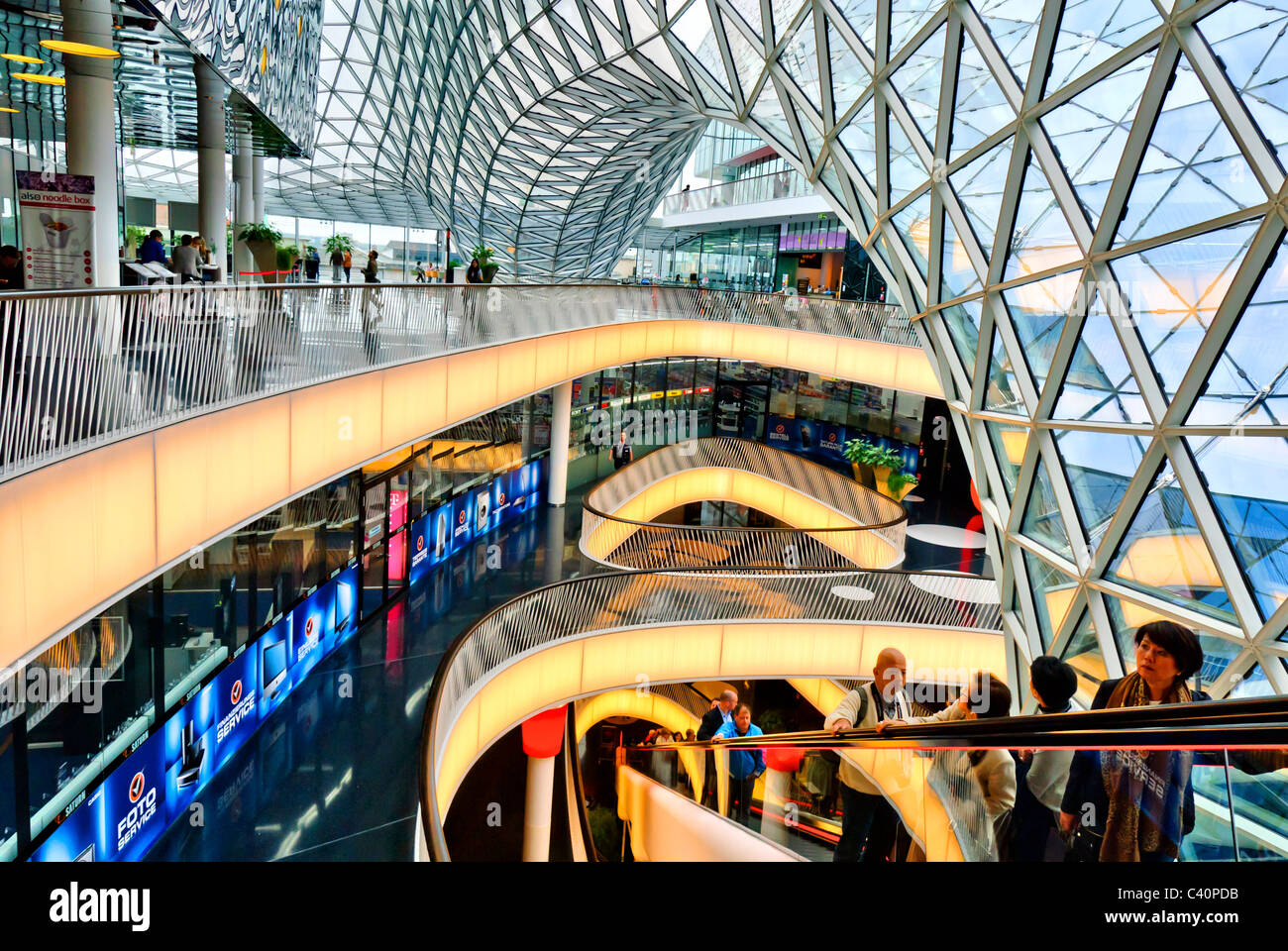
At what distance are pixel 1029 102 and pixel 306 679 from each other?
62.2 ft

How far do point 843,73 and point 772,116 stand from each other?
6.82 m

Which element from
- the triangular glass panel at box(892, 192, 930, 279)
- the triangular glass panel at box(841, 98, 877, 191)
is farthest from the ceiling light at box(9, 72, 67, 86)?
the triangular glass panel at box(892, 192, 930, 279)

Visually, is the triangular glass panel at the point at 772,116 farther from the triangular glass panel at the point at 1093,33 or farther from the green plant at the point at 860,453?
the green plant at the point at 860,453

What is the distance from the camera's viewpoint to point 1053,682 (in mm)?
7168

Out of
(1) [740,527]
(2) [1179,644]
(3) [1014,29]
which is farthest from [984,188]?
(1) [740,527]

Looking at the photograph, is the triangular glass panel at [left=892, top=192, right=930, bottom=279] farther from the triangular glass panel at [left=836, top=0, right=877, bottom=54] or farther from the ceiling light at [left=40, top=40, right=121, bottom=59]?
the ceiling light at [left=40, top=40, right=121, bottom=59]

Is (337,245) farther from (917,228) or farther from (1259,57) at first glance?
(1259,57)

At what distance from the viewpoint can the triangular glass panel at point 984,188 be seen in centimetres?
1730

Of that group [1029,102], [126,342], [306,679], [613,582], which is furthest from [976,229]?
[306,679]

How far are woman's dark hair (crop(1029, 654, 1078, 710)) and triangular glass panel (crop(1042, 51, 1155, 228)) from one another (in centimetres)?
916

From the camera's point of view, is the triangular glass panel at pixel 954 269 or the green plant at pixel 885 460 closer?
the triangular glass panel at pixel 954 269

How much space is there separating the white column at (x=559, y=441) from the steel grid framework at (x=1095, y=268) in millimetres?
13711

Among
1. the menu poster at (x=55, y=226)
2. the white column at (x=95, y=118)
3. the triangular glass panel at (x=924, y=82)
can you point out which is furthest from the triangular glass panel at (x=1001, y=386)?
the white column at (x=95, y=118)

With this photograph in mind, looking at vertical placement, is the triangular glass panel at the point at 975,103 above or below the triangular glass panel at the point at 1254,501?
above
